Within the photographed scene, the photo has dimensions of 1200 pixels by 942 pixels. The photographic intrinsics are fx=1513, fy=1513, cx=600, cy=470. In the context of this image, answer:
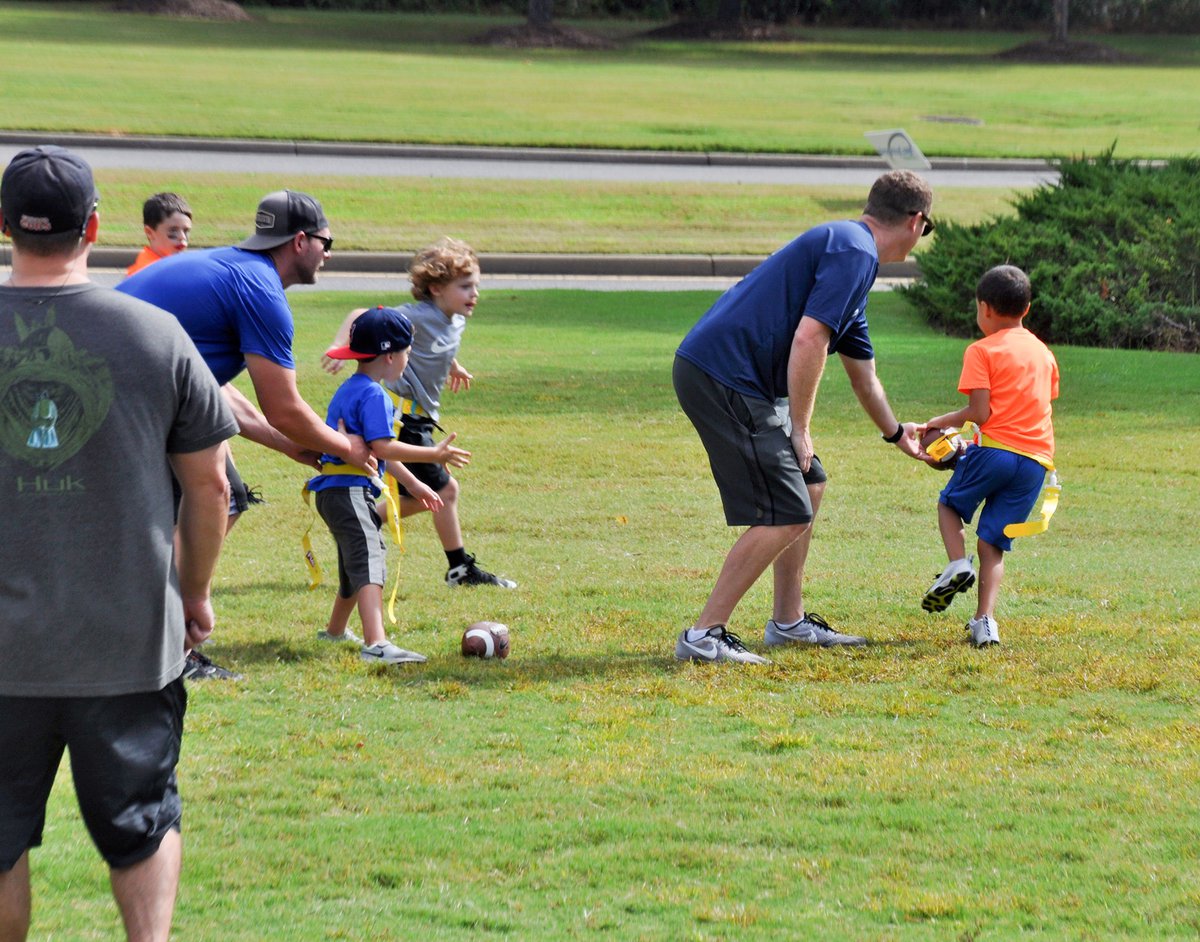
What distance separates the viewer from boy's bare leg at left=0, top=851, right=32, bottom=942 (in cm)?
339

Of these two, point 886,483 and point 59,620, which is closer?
point 59,620

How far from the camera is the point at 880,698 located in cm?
592

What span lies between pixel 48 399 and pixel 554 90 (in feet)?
106

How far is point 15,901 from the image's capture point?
3.41 m

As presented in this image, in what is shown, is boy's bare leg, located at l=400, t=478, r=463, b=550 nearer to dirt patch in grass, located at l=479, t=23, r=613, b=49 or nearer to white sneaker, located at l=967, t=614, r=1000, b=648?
white sneaker, located at l=967, t=614, r=1000, b=648

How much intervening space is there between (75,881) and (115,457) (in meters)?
1.57

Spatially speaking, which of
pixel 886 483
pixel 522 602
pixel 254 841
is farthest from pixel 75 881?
pixel 886 483

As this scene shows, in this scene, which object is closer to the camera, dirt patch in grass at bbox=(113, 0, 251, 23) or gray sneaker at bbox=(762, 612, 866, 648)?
gray sneaker at bbox=(762, 612, 866, 648)

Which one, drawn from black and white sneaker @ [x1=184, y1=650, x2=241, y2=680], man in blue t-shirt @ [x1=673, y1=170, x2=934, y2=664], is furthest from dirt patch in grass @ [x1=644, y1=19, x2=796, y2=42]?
black and white sneaker @ [x1=184, y1=650, x2=241, y2=680]

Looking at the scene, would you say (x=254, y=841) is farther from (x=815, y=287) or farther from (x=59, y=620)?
(x=815, y=287)

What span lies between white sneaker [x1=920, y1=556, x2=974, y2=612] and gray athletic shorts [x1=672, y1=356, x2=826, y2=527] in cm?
70

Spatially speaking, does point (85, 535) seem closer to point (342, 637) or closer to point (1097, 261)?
point (342, 637)

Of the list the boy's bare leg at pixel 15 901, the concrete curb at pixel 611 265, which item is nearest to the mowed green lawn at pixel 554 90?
the concrete curb at pixel 611 265

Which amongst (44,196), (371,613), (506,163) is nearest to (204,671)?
(371,613)
